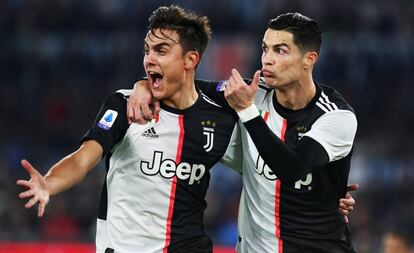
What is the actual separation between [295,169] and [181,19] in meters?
1.07

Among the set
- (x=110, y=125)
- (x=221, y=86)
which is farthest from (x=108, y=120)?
(x=221, y=86)

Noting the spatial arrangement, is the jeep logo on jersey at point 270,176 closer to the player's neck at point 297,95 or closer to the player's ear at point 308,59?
the player's neck at point 297,95

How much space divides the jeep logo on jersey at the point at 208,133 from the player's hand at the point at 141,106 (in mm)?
308

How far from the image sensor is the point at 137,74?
47.4 feet

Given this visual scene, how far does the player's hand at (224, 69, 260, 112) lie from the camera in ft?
16.7

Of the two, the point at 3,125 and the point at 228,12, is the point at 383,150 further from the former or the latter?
the point at 3,125

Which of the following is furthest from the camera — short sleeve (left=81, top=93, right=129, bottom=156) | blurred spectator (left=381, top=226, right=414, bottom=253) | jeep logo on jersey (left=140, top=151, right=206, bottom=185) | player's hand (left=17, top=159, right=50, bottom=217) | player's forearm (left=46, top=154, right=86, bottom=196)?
blurred spectator (left=381, top=226, right=414, bottom=253)

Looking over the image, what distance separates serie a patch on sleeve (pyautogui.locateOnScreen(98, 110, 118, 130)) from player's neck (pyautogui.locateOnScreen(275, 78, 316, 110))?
109cm

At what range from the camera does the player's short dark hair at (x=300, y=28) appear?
563cm

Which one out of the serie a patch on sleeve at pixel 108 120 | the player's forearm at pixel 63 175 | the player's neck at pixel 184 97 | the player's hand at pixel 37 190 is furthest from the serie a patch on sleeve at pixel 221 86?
the player's hand at pixel 37 190

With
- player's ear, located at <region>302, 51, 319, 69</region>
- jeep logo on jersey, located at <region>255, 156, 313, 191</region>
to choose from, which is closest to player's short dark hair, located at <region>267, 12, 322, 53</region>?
player's ear, located at <region>302, 51, 319, 69</region>

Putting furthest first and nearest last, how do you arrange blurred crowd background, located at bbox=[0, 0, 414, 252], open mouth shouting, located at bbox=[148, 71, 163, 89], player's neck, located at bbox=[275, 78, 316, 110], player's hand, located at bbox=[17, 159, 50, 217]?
blurred crowd background, located at bbox=[0, 0, 414, 252] < player's neck, located at bbox=[275, 78, 316, 110] < open mouth shouting, located at bbox=[148, 71, 163, 89] < player's hand, located at bbox=[17, 159, 50, 217]

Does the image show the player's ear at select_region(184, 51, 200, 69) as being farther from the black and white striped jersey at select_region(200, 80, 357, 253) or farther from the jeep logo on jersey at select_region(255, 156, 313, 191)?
the jeep logo on jersey at select_region(255, 156, 313, 191)

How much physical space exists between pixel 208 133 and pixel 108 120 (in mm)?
631
